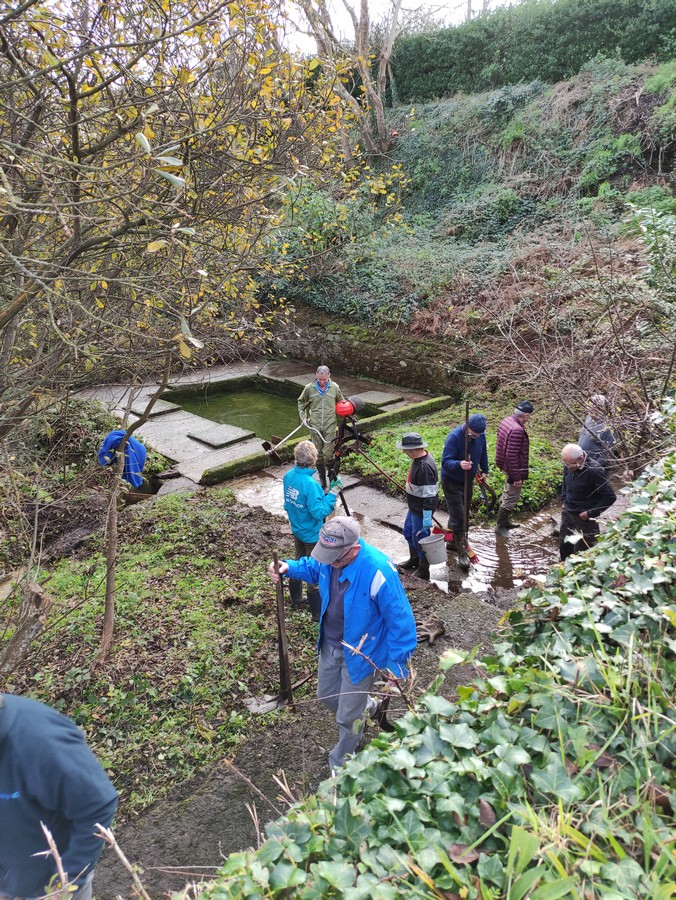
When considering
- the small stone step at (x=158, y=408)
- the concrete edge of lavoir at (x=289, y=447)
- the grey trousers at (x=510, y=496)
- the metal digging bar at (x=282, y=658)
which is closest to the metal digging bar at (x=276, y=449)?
the concrete edge of lavoir at (x=289, y=447)

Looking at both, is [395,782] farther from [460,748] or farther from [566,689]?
[566,689]

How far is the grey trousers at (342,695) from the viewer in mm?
3682

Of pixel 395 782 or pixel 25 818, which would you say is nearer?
pixel 395 782

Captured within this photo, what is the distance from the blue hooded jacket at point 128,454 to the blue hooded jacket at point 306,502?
241 cm

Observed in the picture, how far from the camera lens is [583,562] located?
2.75 meters

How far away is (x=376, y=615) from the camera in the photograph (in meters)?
3.53

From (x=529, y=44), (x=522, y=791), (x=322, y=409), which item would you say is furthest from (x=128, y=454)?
(x=529, y=44)

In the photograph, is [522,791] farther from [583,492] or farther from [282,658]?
[583,492]

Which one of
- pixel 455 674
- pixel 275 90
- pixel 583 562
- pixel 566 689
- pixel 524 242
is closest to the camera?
pixel 566 689

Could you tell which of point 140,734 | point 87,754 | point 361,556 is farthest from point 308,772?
point 87,754

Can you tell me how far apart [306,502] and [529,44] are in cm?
2076

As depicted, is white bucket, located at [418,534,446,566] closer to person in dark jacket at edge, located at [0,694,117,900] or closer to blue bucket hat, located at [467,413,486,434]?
Result: blue bucket hat, located at [467,413,486,434]

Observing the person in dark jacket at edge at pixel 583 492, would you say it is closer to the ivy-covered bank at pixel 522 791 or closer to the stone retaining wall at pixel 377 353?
the ivy-covered bank at pixel 522 791

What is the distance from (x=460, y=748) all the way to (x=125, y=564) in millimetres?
5254
